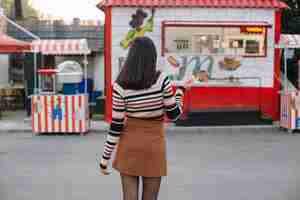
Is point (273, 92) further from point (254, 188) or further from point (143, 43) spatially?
point (143, 43)

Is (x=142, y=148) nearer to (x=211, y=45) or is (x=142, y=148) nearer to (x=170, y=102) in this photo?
(x=170, y=102)

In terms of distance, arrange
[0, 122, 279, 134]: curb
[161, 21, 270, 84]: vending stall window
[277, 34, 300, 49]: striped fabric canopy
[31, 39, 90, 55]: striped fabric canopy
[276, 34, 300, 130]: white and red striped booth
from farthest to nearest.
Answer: [161, 21, 270, 84]: vending stall window, [277, 34, 300, 49]: striped fabric canopy, [31, 39, 90, 55]: striped fabric canopy, [0, 122, 279, 134]: curb, [276, 34, 300, 130]: white and red striped booth

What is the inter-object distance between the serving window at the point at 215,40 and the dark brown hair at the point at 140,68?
470 inches

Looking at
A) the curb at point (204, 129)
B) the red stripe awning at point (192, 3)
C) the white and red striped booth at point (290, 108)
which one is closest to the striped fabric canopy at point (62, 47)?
the red stripe awning at point (192, 3)

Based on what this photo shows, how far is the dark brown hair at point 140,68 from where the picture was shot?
170 inches

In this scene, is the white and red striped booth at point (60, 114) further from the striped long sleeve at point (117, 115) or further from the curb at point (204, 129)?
the striped long sleeve at point (117, 115)

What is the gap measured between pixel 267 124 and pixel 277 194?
850cm

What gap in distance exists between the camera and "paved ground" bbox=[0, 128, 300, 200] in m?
7.48

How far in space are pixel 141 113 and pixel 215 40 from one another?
1242 centimetres

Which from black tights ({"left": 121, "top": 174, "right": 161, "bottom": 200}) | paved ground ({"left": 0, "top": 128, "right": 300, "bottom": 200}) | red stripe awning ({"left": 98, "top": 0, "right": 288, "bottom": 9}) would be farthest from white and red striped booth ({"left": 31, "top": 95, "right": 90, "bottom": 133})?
black tights ({"left": 121, "top": 174, "right": 161, "bottom": 200})

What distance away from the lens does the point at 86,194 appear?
24.2 ft

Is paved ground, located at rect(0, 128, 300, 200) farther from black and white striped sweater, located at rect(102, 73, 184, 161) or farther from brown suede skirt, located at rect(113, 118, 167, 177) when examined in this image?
black and white striped sweater, located at rect(102, 73, 184, 161)

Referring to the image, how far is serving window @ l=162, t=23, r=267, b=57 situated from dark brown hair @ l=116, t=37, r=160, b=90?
11.9 meters

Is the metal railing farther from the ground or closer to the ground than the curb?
farther from the ground
